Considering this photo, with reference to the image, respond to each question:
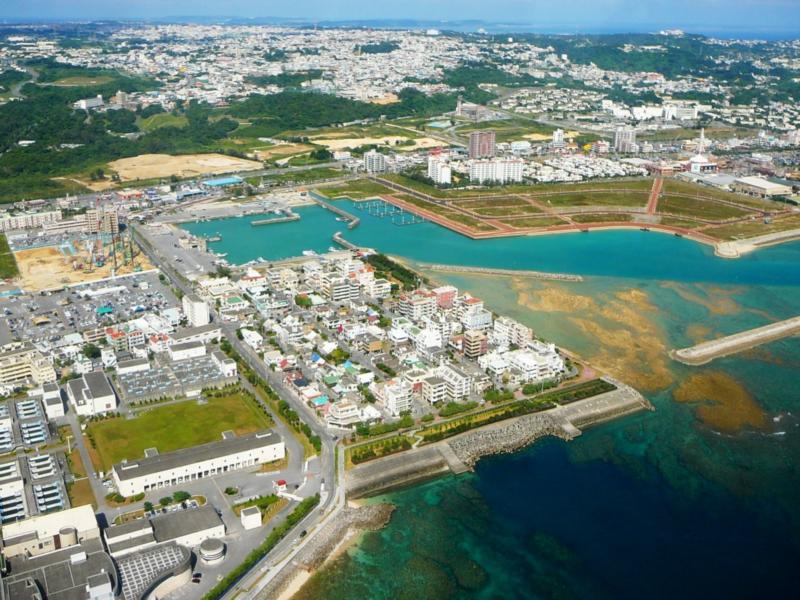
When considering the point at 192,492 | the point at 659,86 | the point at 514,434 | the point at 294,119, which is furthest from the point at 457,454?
the point at 659,86

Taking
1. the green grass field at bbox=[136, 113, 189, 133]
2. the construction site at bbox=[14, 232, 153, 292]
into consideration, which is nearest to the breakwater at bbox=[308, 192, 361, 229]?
the construction site at bbox=[14, 232, 153, 292]

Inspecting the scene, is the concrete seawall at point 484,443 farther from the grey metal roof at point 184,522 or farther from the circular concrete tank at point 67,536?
the circular concrete tank at point 67,536

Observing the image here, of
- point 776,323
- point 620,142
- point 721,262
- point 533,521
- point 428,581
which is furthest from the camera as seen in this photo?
point 620,142

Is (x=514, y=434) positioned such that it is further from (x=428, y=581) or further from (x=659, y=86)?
(x=659, y=86)

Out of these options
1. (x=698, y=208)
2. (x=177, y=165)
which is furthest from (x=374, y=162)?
(x=698, y=208)

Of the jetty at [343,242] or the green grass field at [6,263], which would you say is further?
the jetty at [343,242]

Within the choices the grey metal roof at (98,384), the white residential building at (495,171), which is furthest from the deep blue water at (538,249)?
the grey metal roof at (98,384)
